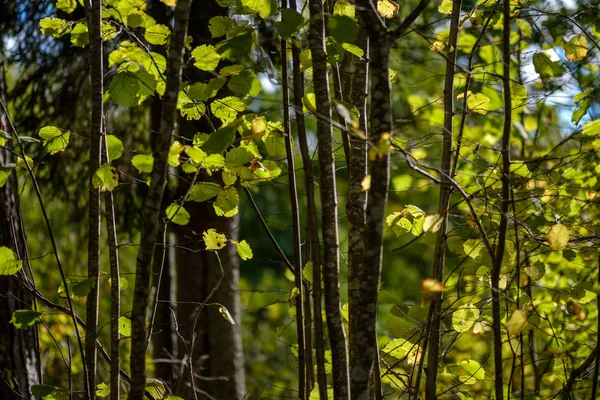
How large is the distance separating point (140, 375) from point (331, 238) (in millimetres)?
501

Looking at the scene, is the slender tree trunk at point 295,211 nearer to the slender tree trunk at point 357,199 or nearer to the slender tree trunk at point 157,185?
the slender tree trunk at point 357,199

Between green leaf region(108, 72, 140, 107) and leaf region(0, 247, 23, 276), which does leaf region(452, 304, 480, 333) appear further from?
leaf region(0, 247, 23, 276)

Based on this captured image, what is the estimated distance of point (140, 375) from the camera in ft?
4.42

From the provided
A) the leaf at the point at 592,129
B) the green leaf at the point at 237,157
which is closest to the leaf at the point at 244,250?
the green leaf at the point at 237,157

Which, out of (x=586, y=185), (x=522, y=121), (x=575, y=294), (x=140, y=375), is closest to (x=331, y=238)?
(x=140, y=375)

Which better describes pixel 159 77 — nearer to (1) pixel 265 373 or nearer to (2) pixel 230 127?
(2) pixel 230 127

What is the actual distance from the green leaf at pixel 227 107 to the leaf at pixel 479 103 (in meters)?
0.70

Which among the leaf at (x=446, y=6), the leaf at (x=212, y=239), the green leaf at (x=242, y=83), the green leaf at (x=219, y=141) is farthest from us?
the leaf at (x=446, y=6)

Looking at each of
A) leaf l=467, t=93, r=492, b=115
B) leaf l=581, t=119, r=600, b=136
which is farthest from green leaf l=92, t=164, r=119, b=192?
leaf l=581, t=119, r=600, b=136

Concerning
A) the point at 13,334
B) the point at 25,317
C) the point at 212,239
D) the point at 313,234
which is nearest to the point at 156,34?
the point at 212,239

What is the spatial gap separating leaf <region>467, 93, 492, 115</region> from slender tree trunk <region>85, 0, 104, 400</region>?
Answer: 106 centimetres

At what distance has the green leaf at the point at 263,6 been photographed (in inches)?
55.2

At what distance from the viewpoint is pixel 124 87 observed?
5.26 feet

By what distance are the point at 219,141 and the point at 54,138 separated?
27.6 inches
